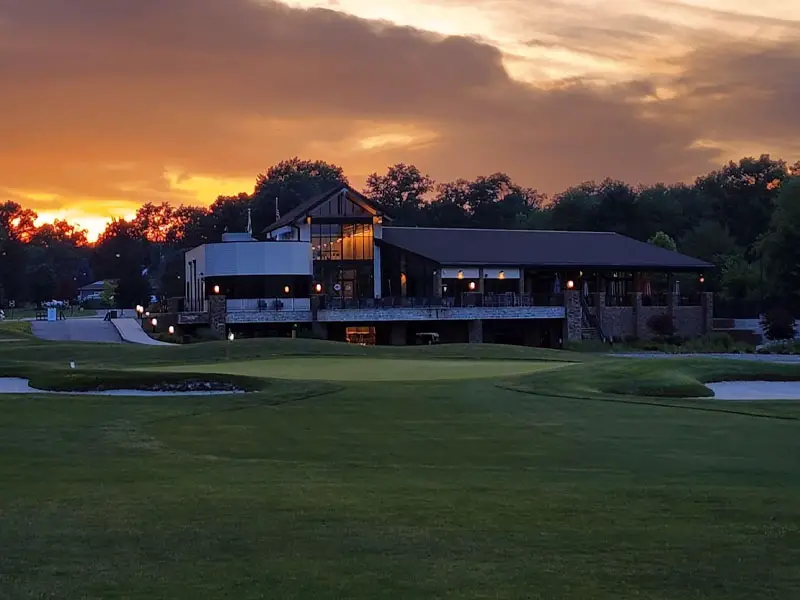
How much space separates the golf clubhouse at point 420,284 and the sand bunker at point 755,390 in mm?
29965

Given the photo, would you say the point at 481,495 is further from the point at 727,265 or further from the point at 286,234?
the point at 727,265

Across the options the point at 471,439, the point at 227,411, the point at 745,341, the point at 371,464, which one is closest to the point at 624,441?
the point at 471,439

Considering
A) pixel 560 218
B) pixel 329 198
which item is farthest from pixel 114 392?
pixel 560 218

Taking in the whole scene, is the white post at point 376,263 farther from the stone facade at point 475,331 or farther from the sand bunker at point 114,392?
the sand bunker at point 114,392

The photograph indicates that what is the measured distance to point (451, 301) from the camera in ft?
166

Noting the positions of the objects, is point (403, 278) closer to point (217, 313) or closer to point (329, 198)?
point (329, 198)

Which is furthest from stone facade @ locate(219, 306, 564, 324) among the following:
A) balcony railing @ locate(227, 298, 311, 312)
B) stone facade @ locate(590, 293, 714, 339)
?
stone facade @ locate(590, 293, 714, 339)

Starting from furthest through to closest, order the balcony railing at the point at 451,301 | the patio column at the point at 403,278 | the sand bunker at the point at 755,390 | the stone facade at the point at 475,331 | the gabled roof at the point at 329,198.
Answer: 1. the patio column at the point at 403,278
2. the gabled roof at the point at 329,198
3. the stone facade at the point at 475,331
4. the balcony railing at the point at 451,301
5. the sand bunker at the point at 755,390

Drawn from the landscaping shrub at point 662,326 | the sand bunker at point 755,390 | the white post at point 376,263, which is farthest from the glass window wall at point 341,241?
the sand bunker at point 755,390

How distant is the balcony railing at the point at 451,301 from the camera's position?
4912 centimetres

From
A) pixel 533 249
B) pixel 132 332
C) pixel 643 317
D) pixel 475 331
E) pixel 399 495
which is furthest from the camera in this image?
pixel 533 249

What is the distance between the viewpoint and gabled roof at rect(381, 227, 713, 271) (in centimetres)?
5484

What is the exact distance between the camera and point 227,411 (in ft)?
45.6

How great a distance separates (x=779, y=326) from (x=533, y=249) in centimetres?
1559
